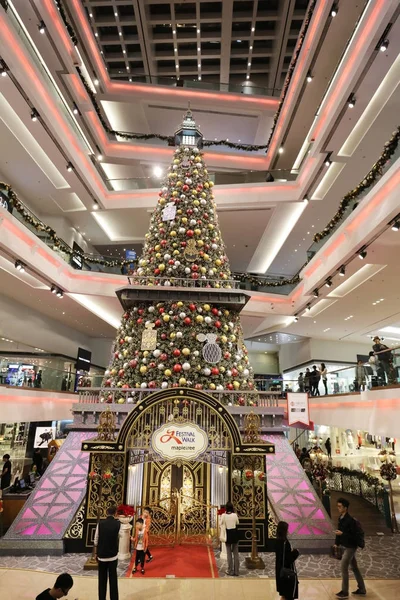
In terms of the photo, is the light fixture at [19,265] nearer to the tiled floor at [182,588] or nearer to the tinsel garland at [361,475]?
the tiled floor at [182,588]

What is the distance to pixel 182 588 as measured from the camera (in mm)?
5410

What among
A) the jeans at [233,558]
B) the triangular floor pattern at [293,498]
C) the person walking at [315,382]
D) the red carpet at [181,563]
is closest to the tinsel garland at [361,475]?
the person walking at [315,382]

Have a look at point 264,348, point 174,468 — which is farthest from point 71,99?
point 264,348

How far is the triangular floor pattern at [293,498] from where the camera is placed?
7.38 m

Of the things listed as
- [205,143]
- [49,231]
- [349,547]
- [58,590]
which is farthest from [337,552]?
[205,143]

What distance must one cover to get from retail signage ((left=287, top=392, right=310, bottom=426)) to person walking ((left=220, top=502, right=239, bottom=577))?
4.91 metres

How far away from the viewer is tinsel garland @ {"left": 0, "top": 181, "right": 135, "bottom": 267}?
1134cm

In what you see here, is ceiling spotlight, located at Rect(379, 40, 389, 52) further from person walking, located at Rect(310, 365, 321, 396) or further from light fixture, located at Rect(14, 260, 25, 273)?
light fixture, located at Rect(14, 260, 25, 273)

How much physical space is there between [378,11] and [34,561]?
13202 millimetres

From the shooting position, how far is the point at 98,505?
6.71 m

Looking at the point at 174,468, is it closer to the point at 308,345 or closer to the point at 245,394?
the point at 245,394

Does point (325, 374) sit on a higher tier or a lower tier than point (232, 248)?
lower

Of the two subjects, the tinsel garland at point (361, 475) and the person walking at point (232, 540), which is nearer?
the person walking at point (232, 540)

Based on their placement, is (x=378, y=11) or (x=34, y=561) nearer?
(x=34, y=561)
